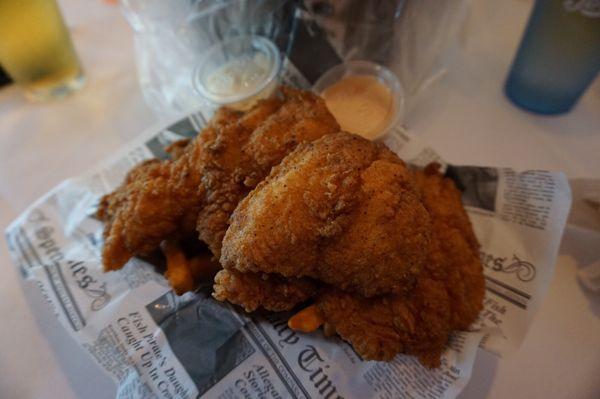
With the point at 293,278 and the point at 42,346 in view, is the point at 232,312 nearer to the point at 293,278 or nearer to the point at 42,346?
the point at 293,278

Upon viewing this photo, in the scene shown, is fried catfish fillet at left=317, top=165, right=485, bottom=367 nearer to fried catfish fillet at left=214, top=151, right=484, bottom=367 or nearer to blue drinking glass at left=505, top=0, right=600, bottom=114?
fried catfish fillet at left=214, top=151, right=484, bottom=367

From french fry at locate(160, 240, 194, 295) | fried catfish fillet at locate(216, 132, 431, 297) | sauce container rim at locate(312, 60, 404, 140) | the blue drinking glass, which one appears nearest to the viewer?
fried catfish fillet at locate(216, 132, 431, 297)

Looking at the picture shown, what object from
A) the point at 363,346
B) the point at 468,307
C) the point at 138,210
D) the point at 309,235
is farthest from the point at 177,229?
the point at 468,307

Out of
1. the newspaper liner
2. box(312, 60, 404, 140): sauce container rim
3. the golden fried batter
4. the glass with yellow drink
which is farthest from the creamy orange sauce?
the glass with yellow drink

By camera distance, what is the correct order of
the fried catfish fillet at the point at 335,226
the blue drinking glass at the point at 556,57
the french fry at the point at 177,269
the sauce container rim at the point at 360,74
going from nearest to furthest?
the fried catfish fillet at the point at 335,226
the french fry at the point at 177,269
the blue drinking glass at the point at 556,57
the sauce container rim at the point at 360,74

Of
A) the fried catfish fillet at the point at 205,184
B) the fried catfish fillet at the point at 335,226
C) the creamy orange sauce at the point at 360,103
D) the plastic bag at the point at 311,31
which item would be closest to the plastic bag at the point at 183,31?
the plastic bag at the point at 311,31

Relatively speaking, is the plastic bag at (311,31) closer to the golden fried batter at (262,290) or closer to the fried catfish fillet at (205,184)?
the fried catfish fillet at (205,184)

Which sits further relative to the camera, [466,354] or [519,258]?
[519,258]
